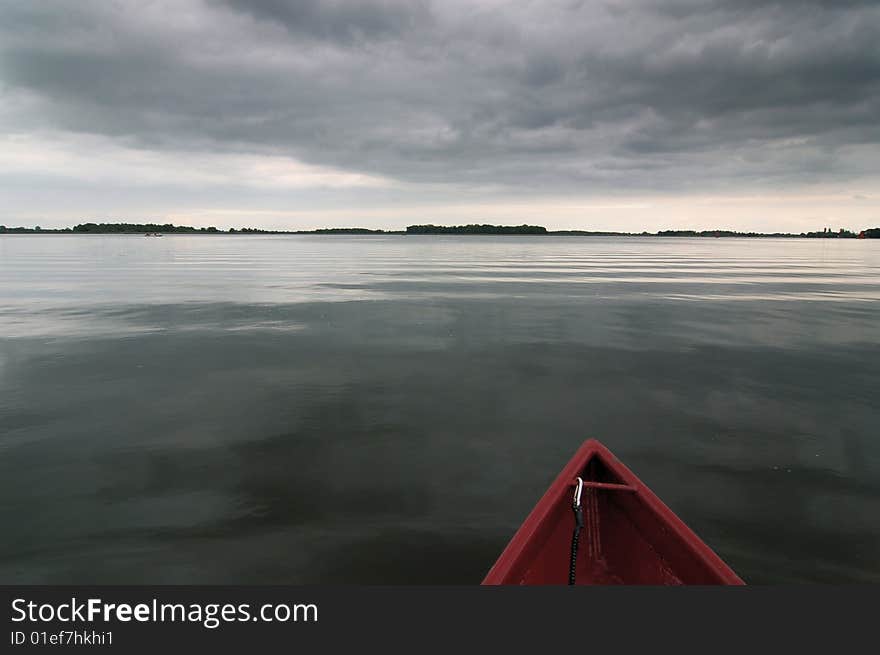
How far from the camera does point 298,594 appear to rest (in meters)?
5.10

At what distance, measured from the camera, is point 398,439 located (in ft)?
28.1

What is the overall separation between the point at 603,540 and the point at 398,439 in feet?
12.9

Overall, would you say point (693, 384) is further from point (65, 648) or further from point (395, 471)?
point (65, 648)

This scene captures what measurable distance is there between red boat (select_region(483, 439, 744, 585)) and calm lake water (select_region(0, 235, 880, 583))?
91 cm

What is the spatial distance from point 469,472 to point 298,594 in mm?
3041

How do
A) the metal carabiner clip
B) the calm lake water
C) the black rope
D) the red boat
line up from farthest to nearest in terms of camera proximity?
the calm lake water → the metal carabiner clip → the black rope → the red boat

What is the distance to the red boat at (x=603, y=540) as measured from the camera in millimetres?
4277

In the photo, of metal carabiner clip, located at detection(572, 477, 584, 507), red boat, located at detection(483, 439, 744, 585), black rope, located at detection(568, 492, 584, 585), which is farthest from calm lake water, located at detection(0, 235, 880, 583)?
metal carabiner clip, located at detection(572, 477, 584, 507)

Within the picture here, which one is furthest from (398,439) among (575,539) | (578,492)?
(575,539)

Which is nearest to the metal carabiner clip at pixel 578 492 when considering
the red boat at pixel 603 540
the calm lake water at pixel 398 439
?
the red boat at pixel 603 540

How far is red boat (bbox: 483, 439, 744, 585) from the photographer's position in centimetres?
428

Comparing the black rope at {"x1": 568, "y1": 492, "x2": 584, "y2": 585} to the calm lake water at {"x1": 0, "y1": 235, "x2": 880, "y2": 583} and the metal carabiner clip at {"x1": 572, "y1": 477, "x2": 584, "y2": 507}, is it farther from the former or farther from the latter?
the calm lake water at {"x1": 0, "y1": 235, "x2": 880, "y2": 583}

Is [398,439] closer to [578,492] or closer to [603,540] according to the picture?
[603,540]

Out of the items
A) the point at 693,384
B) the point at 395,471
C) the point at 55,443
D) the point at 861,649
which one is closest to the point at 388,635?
the point at 395,471
